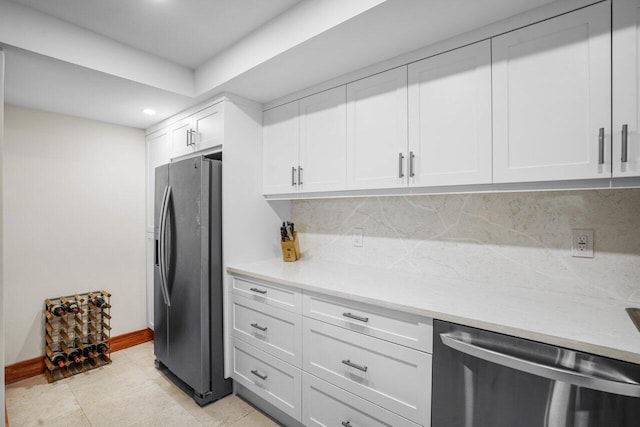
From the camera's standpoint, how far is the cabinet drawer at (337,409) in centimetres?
143

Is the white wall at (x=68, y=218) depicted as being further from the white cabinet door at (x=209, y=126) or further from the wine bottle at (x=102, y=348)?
the white cabinet door at (x=209, y=126)

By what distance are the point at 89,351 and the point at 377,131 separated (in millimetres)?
2963

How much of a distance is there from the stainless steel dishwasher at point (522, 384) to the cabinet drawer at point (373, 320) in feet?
0.22

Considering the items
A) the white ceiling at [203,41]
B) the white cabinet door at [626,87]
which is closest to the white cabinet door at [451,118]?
the white ceiling at [203,41]

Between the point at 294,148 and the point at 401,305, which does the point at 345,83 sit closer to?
the point at 294,148

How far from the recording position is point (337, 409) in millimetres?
1598

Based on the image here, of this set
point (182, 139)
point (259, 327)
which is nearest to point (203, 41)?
point (182, 139)

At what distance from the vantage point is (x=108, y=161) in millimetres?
3000

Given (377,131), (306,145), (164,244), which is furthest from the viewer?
(164,244)

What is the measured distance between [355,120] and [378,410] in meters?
1.59

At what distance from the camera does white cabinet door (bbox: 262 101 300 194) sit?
7.54 ft

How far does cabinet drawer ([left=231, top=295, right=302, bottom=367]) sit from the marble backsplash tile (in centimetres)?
69

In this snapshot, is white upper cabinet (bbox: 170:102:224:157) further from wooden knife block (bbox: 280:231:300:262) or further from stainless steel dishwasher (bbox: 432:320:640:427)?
stainless steel dishwasher (bbox: 432:320:640:427)

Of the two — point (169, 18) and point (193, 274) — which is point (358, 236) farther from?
point (169, 18)
